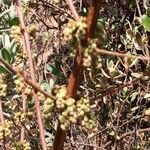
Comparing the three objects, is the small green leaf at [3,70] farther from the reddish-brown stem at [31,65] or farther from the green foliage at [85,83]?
the reddish-brown stem at [31,65]

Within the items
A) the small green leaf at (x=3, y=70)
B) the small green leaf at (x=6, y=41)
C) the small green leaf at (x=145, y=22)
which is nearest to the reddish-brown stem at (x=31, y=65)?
the small green leaf at (x=145, y=22)

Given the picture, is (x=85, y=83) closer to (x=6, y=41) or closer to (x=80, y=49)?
(x=6, y=41)

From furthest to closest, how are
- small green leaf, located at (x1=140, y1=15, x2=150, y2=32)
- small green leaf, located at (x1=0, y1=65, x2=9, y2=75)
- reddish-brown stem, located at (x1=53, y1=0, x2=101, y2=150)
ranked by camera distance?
small green leaf, located at (x1=0, y1=65, x2=9, y2=75)
small green leaf, located at (x1=140, y1=15, x2=150, y2=32)
reddish-brown stem, located at (x1=53, y1=0, x2=101, y2=150)

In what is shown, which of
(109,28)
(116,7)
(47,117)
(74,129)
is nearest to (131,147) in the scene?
(74,129)

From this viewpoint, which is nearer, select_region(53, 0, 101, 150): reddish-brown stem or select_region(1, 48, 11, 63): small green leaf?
select_region(53, 0, 101, 150): reddish-brown stem

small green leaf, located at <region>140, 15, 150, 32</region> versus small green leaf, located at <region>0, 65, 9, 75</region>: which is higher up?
small green leaf, located at <region>140, 15, 150, 32</region>

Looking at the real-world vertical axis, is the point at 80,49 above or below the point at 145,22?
below

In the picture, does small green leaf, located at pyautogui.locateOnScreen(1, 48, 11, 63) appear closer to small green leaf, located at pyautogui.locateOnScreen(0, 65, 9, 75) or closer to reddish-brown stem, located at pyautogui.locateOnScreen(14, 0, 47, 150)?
small green leaf, located at pyautogui.locateOnScreen(0, 65, 9, 75)

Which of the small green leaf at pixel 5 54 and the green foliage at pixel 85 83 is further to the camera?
the small green leaf at pixel 5 54

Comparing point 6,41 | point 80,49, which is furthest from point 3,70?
point 80,49

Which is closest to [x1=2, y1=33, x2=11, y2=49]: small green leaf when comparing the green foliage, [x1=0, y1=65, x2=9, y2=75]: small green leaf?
the green foliage

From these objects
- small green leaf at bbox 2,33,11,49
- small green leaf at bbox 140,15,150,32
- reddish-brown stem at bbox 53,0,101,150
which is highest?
small green leaf at bbox 2,33,11,49
